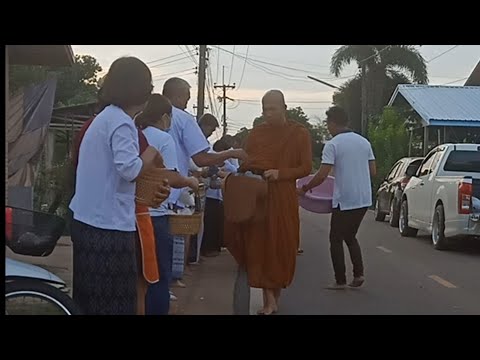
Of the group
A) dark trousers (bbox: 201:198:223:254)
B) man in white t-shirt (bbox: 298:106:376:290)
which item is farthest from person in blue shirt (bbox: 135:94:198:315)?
dark trousers (bbox: 201:198:223:254)

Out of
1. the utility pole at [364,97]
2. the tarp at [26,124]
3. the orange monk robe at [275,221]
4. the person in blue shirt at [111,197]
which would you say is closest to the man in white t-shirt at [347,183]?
the orange monk robe at [275,221]

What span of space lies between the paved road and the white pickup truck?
0.39 m

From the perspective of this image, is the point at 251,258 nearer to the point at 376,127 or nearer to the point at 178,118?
the point at 178,118

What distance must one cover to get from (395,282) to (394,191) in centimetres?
862

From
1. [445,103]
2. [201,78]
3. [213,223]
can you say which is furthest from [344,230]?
[201,78]

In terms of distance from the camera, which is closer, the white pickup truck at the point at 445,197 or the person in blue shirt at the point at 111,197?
the person in blue shirt at the point at 111,197

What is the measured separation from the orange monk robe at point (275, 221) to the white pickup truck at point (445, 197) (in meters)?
6.10

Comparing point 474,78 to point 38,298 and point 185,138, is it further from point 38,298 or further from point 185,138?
point 38,298

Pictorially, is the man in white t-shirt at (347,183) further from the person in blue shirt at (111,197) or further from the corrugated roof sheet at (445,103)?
the corrugated roof sheet at (445,103)

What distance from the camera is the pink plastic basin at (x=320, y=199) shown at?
356 inches

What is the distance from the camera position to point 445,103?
2942 cm

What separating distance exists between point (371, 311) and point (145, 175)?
3.78 meters

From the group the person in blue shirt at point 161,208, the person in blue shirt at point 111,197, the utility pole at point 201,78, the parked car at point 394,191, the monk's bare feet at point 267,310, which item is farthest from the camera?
the utility pole at point 201,78
